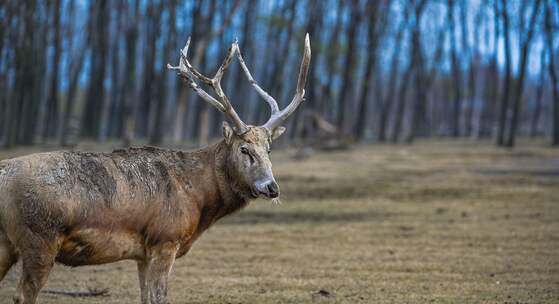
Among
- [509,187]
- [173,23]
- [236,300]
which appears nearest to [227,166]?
[236,300]

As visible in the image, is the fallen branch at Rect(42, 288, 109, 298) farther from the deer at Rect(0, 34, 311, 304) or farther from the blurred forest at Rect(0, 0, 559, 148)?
the blurred forest at Rect(0, 0, 559, 148)

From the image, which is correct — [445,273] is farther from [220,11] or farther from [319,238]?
[220,11]

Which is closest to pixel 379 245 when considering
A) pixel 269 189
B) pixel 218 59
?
pixel 269 189

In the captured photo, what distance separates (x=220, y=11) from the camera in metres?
50.2

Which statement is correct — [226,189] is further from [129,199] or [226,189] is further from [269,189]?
[129,199]

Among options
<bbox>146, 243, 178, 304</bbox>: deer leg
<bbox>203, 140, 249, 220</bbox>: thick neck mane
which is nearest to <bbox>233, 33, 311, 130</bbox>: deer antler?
<bbox>203, 140, 249, 220</bbox>: thick neck mane

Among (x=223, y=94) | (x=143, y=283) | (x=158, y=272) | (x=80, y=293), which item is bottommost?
(x=80, y=293)

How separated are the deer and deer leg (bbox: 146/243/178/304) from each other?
10 millimetres

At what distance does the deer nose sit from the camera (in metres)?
8.16

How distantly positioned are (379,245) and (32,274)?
8.45 m

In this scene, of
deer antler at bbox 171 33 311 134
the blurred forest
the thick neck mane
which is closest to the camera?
the thick neck mane

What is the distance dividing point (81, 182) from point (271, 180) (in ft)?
6.73

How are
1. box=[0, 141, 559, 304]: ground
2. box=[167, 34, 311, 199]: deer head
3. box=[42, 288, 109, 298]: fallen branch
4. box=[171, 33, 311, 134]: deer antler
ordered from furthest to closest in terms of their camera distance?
box=[0, 141, 559, 304]: ground, box=[42, 288, 109, 298]: fallen branch, box=[171, 33, 311, 134]: deer antler, box=[167, 34, 311, 199]: deer head

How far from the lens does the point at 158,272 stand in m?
7.83
